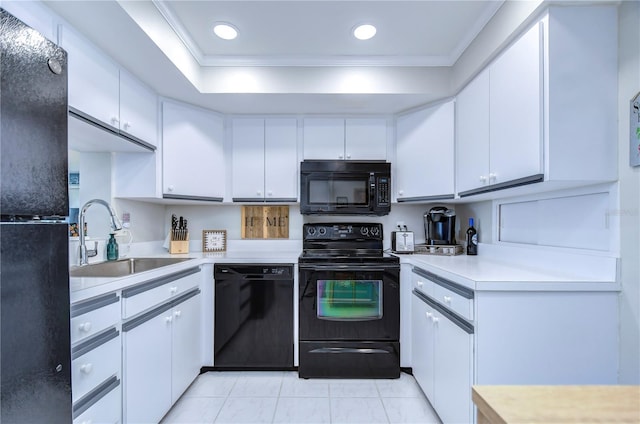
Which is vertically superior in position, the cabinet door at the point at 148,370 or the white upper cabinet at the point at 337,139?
the white upper cabinet at the point at 337,139

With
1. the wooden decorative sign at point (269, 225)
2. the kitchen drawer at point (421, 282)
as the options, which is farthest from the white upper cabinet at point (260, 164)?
the kitchen drawer at point (421, 282)

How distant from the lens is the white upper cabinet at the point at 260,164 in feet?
8.44

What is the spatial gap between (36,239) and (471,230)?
258 cm

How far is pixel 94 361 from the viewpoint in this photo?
1.20m

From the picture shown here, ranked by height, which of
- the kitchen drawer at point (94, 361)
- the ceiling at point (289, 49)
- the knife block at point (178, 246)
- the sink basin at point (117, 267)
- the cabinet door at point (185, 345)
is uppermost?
the ceiling at point (289, 49)

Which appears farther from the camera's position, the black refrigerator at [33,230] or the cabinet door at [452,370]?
the cabinet door at [452,370]

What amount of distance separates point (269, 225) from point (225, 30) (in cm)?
162

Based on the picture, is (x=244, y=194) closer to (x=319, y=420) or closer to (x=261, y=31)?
(x=261, y=31)

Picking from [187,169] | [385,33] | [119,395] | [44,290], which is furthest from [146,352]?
[385,33]

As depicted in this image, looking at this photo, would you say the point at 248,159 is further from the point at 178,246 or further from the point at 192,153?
the point at 178,246

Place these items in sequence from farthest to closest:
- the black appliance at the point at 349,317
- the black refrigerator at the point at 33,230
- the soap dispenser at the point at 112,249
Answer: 1. the black appliance at the point at 349,317
2. the soap dispenser at the point at 112,249
3. the black refrigerator at the point at 33,230

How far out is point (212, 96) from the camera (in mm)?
2217

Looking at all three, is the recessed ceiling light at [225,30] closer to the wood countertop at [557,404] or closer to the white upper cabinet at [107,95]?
the white upper cabinet at [107,95]

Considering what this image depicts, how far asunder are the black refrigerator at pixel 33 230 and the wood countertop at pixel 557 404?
114 cm
